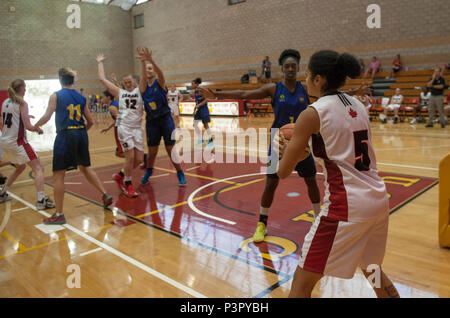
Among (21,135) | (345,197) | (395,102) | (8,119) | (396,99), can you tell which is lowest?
(345,197)

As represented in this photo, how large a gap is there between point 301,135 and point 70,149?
3756 mm

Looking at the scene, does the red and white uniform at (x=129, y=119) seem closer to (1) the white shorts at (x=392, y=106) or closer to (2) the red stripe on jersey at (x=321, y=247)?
(2) the red stripe on jersey at (x=321, y=247)

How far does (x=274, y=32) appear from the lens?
2259cm

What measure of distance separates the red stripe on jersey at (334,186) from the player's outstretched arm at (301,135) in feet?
0.26

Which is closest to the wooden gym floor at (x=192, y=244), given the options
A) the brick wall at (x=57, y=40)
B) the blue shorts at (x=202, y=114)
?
the blue shorts at (x=202, y=114)

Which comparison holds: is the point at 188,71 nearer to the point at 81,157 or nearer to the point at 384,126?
the point at 384,126

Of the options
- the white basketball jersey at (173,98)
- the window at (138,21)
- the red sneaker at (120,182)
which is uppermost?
the window at (138,21)

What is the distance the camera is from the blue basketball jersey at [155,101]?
6.11 meters

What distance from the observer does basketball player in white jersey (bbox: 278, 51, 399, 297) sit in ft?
6.47

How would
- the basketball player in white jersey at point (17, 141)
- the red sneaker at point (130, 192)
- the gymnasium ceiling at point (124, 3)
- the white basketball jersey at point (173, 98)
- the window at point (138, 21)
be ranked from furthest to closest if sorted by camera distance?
the window at point (138, 21)
the gymnasium ceiling at point (124, 3)
the white basketball jersey at point (173, 98)
the red sneaker at point (130, 192)
the basketball player in white jersey at point (17, 141)

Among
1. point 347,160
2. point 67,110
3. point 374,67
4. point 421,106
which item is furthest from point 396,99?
point 347,160

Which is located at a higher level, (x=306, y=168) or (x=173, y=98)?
(x=173, y=98)

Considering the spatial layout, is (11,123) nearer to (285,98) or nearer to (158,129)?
(158,129)

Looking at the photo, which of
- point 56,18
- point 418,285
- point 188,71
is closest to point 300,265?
point 418,285
